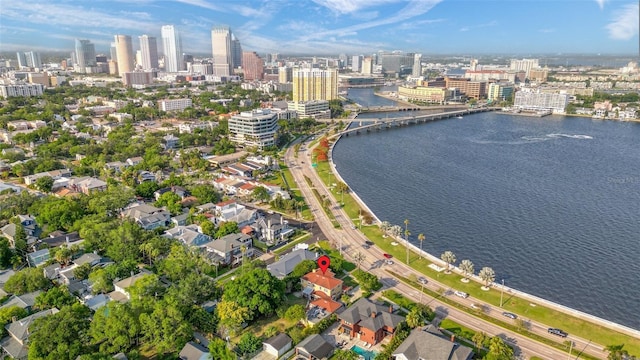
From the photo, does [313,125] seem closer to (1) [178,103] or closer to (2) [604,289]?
(1) [178,103]

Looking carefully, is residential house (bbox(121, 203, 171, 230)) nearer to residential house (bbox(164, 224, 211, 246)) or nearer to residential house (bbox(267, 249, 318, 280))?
residential house (bbox(164, 224, 211, 246))

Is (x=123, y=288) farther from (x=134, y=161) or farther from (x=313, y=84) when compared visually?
(x=313, y=84)

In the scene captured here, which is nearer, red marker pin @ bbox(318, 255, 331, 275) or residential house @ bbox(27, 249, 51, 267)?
red marker pin @ bbox(318, 255, 331, 275)

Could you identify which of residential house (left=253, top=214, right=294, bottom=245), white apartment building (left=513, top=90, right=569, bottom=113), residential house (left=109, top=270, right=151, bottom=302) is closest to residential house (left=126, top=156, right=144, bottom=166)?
residential house (left=253, top=214, right=294, bottom=245)

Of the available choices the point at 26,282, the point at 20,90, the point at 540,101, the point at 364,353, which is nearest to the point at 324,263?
the point at 364,353

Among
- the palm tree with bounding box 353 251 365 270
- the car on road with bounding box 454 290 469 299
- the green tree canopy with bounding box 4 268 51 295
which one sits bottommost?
the car on road with bounding box 454 290 469 299
